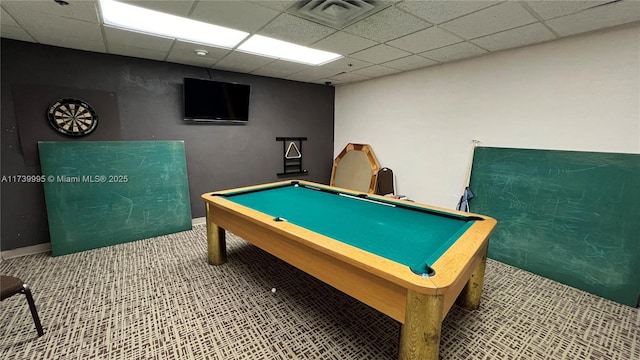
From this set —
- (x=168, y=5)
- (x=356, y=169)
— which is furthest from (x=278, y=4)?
(x=356, y=169)

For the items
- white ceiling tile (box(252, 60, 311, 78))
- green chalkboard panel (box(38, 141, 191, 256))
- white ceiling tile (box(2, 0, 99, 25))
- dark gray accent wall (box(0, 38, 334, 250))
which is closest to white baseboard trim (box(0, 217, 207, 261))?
dark gray accent wall (box(0, 38, 334, 250))

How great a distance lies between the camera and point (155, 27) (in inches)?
99.2

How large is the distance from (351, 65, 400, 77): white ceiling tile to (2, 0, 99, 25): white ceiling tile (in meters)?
3.05

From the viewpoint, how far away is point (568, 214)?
2.59 metres

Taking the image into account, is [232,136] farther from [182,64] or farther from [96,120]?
[96,120]

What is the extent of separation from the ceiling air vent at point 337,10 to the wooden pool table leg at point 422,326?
78.4 inches

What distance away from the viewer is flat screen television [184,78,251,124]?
3742mm

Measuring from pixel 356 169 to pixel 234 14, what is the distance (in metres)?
3.24

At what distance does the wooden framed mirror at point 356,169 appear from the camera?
4.55 m

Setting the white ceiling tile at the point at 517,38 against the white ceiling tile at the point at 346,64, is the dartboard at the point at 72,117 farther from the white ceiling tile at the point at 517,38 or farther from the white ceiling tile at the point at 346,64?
the white ceiling tile at the point at 517,38

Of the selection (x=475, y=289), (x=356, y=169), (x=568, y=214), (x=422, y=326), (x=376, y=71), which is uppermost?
(x=376, y=71)

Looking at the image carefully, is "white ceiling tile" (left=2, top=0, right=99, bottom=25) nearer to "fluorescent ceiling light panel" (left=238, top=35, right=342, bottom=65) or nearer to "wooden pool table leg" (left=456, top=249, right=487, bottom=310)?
"fluorescent ceiling light panel" (left=238, top=35, right=342, bottom=65)

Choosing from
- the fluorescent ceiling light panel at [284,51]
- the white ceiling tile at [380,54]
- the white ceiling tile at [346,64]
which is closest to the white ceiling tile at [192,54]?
the fluorescent ceiling light panel at [284,51]

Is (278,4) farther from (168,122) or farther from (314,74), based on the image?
(168,122)
